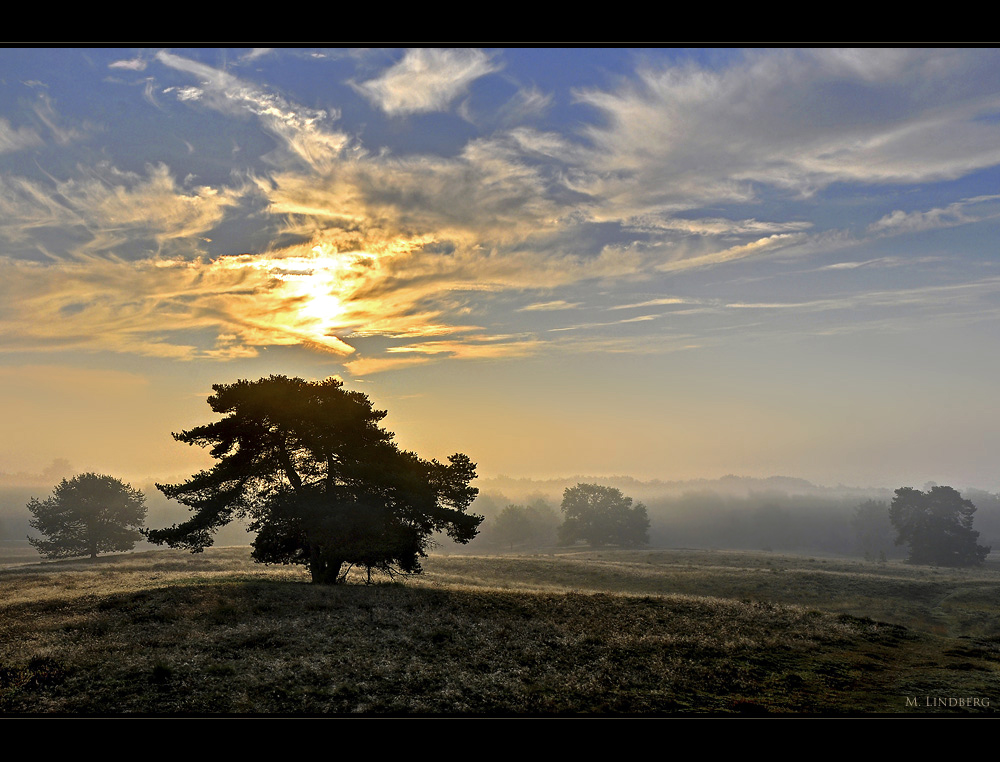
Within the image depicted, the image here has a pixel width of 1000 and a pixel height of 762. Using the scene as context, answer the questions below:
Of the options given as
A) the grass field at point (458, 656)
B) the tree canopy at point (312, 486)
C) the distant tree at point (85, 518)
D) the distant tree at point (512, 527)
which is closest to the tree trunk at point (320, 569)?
the tree canopy at point (312, 486)

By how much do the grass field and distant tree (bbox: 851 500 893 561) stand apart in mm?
134775

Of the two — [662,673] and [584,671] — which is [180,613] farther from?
[662,673]

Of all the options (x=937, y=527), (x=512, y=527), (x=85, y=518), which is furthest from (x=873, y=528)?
(x=85, y=518)

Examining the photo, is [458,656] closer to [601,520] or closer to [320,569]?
[320,569]

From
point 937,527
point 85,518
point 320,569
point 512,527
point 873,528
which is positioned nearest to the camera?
point 320,569

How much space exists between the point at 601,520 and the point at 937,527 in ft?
206

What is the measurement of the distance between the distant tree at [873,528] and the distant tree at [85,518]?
16756 centimetres

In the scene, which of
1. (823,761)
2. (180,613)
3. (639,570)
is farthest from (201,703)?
(639,570)

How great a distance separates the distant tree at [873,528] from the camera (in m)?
148

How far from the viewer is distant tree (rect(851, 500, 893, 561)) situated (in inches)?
5807

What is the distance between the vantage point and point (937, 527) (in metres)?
97.6

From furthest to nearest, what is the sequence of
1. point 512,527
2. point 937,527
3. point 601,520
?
1. point 512,527
2. point 601,520
3. point 937,527

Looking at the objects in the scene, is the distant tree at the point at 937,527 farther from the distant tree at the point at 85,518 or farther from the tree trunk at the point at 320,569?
the distant tree at the point at 85,518
